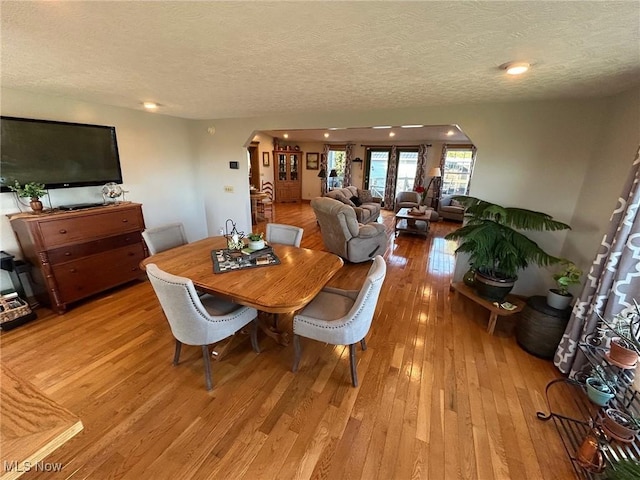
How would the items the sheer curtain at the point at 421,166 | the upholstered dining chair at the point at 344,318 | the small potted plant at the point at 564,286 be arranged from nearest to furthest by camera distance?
the upholstered dining chair at the point at 344,318, the small potted plant at the point at 564,286, the sheer curtain at the point at 421,166

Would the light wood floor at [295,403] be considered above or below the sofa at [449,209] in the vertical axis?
below

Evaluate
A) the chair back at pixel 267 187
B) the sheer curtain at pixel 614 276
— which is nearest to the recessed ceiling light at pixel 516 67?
the sheer curtain at pixel 614 276

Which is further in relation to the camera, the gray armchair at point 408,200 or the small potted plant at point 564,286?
the gray armchair at point 408,200

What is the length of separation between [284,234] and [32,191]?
2.45 m

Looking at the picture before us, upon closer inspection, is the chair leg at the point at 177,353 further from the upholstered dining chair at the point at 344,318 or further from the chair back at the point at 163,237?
the chair back at the point at 163,237

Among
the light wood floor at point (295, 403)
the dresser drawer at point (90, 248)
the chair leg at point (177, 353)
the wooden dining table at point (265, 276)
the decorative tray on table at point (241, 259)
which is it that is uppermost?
the decorative tray on table at point (241, 259)

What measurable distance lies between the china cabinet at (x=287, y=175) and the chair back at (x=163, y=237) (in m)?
6.51

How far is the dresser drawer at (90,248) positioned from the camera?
261cm

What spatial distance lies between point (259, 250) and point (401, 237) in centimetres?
427

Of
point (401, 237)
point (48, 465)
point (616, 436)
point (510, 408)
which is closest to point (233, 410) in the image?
point (48, 465)

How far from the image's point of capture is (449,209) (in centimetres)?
743

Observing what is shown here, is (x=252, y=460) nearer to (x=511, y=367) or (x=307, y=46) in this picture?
(x=511, y=367)

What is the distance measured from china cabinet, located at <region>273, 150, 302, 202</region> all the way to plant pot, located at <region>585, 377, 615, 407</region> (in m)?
8.65

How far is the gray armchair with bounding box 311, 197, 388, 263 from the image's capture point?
13.0ft
